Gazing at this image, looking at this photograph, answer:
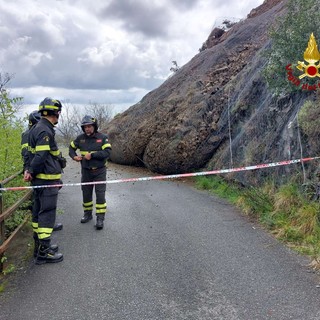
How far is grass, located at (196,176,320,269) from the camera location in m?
5.25

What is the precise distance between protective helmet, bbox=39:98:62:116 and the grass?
12.7ft

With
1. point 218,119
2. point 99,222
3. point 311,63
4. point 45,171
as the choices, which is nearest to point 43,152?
point 45,171

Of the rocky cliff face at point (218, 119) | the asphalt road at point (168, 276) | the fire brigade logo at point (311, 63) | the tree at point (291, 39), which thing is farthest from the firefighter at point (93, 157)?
the tree at point (291, 39)

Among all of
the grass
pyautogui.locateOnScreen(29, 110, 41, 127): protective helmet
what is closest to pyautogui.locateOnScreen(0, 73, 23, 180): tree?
pyautogui.locateOnScreen(29, 110, 41, 127): protective helmet

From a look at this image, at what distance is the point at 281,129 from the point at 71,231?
16.1 ft

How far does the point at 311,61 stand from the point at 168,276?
4623 mm

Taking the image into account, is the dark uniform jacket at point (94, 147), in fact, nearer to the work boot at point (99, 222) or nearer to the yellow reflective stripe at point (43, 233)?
the work boot at point (99, 222)

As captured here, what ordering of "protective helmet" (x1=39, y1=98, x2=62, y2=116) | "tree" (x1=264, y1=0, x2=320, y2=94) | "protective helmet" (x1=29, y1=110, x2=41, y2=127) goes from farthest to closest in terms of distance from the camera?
1. "tree" (x1=264, y1=0, x2=320, y2=94)
2. "protective helmet" (x1=29, y1=110, x2=41, y2=127)
3. "protective helmet" (x1=39, y1=98, x2=62, y2=116)

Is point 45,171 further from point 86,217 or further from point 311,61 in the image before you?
point 311,61

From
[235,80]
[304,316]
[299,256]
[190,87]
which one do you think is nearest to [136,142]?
[190,87]

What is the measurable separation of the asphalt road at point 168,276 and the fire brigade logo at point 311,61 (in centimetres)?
293

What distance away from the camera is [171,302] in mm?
3791

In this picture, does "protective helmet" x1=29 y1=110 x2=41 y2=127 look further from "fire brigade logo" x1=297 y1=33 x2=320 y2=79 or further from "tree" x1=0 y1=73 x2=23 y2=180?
"fire brigade logo" x1=297 y1=33 x2=320 y2=79

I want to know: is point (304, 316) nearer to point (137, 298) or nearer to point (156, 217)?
point (137, 298)
